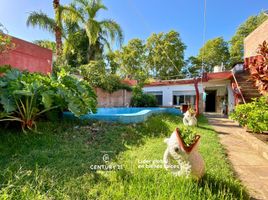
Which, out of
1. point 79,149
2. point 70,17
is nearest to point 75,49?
point 70,17

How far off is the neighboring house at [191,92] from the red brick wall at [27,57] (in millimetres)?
11952

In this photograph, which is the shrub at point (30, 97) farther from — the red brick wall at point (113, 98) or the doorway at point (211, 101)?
the doorway at point (211, 101)

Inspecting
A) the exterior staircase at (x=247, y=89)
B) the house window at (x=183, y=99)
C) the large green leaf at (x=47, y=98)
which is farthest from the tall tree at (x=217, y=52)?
Result: the large green leaf at (x=47, y=98)

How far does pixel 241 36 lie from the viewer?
1030 inches

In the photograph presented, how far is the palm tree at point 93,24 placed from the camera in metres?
13.8

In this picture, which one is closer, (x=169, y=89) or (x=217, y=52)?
(x=169, y=89)

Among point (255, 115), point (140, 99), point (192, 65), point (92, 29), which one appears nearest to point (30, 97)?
point (255, 115)

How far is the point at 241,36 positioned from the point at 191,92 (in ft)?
41.1

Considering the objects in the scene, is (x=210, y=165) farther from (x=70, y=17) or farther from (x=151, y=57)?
(x=151, y=57)

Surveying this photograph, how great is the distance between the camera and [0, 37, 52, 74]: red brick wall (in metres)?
7.62

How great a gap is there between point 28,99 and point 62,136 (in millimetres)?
1167

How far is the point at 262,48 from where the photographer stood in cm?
586

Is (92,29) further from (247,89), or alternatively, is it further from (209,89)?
(209,89)

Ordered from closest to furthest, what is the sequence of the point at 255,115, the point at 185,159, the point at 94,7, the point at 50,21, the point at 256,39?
the point at 185,159 < the point at 255,115 < the point at 50,21 < the point at 256,39 < the point at 94,7
